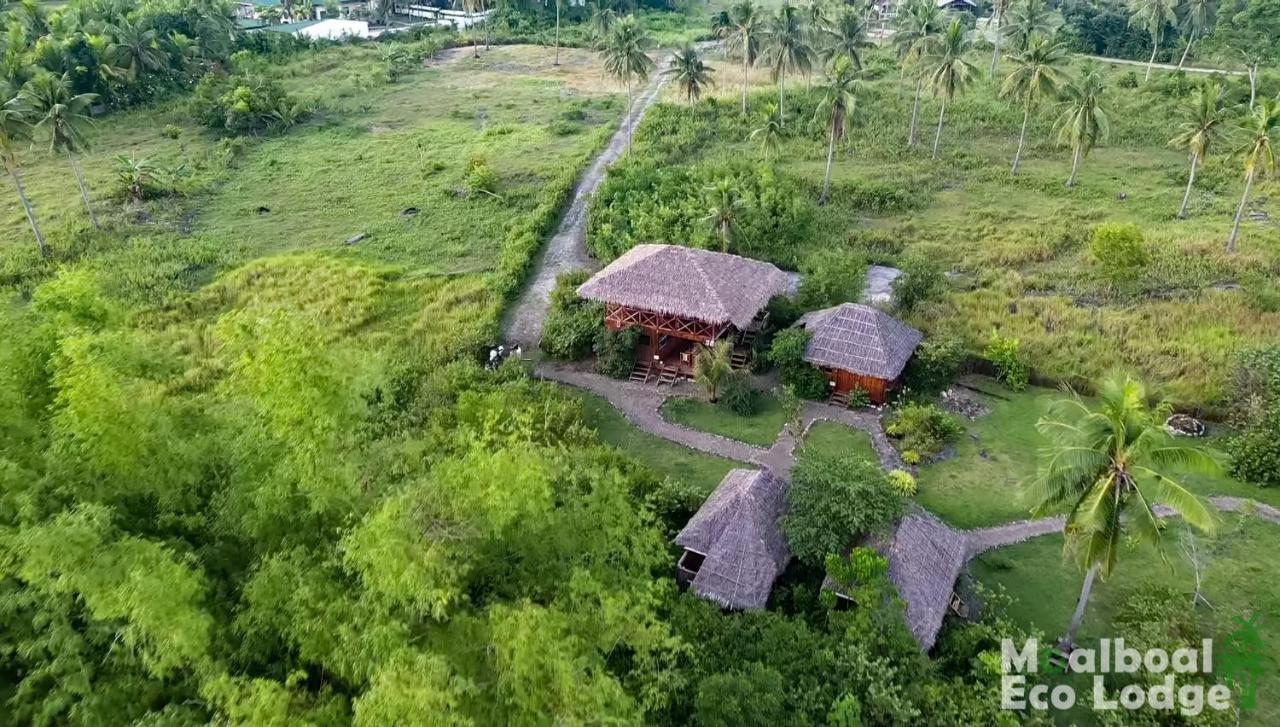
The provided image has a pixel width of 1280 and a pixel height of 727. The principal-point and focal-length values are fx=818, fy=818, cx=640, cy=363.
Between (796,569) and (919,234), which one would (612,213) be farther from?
(796,569)

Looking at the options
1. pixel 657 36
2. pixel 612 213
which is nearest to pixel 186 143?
pixel 612 213

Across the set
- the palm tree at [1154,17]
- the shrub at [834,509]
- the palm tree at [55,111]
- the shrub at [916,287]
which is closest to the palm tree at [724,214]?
the shrub at [916,287]

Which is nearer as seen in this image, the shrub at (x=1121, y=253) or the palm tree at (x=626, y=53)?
the shrub at (x=1121, y=253)

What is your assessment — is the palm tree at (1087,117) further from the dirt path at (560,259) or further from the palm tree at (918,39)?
the dirt path at (560,259)

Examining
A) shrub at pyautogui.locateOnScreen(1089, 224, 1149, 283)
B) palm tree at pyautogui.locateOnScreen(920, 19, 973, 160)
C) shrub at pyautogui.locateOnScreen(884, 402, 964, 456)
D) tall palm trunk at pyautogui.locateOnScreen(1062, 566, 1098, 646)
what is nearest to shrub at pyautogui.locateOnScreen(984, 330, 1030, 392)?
shrub at pyautogui.locateOnScreen(884, 402, 964, 456)

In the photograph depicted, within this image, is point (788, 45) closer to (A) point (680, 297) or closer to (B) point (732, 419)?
(A) point (680, 297)

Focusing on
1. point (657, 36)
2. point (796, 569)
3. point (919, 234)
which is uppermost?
point (657, 36)

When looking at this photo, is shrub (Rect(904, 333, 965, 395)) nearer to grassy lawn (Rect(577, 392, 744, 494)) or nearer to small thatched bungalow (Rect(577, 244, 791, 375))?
small thatched bungalow (Rect(577, 244, 791, 375))
